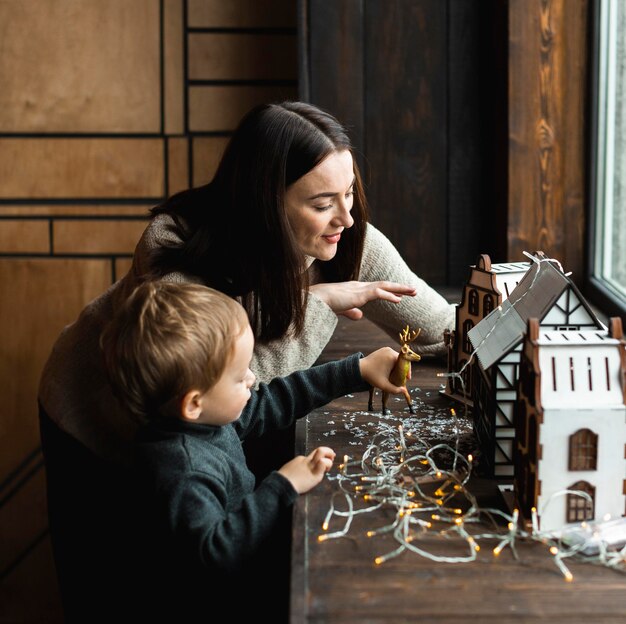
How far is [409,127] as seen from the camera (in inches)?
113

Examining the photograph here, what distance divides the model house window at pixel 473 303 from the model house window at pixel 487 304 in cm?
3

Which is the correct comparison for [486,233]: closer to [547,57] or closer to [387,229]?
[387,229]

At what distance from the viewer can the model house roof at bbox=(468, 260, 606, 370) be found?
48.1 inches

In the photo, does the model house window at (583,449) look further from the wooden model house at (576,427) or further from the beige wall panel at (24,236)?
the beige wall panel at (24,236)

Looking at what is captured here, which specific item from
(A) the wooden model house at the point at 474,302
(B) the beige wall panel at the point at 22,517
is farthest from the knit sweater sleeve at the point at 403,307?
(B) the beige wall panel at the point at 22,517

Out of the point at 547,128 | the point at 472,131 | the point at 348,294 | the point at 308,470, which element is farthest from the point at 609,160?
the point at 308,470

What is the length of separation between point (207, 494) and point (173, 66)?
225cm

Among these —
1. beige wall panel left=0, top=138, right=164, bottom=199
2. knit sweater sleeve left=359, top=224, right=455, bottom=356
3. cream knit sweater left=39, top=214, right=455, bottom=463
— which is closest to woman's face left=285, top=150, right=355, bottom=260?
cream knit sweater left=39, top=214, right=455, bottom=463

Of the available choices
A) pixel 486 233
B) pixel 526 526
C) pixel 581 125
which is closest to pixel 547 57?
pixel 581 125

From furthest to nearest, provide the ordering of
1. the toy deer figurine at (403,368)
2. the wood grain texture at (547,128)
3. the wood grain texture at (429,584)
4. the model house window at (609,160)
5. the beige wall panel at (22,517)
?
the beige wall panel at (22,517) < the wood grain texture at (547,128) < the model house window at (609,160) < the toy deer figurine at (403,368) < the wood grain texture at (429,584)

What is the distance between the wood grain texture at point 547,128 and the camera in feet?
8.41

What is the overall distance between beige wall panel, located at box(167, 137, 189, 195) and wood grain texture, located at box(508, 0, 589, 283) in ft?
3.77

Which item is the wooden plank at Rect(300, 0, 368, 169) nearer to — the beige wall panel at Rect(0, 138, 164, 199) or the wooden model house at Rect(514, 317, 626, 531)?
the beige wall panel at Rect(0, 138, 164, 199)

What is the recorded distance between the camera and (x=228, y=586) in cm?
145
